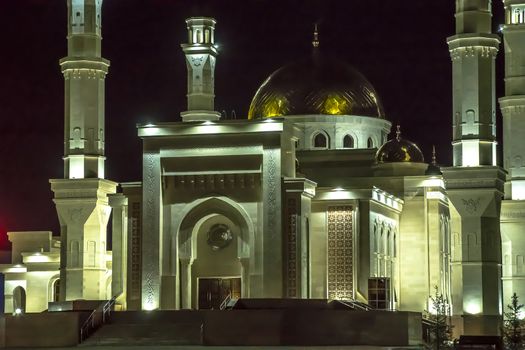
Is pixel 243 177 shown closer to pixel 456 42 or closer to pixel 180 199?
pixel 180 199

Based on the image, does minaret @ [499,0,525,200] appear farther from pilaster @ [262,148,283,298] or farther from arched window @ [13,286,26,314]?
arched window @ [13,286,26,314]

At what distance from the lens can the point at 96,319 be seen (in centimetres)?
→ 4275

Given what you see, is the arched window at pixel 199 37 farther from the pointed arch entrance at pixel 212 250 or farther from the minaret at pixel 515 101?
the minaret at pixel 515 101

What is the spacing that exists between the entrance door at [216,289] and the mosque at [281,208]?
50mm

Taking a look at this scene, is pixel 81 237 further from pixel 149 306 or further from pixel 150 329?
pixel 150 329

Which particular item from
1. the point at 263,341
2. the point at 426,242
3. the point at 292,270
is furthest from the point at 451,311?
the point at 263,341

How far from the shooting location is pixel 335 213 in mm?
51156

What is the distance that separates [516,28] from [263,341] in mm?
21724

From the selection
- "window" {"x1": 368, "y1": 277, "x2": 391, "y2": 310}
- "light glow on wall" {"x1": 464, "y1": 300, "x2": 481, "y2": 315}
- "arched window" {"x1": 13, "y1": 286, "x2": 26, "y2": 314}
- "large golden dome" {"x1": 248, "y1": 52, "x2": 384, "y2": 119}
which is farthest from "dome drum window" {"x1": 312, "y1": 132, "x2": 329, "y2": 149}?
"arched window" {"x1": 13, "y1": 286, "x2": 26, "y2": 314}

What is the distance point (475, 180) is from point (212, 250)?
31.5ft

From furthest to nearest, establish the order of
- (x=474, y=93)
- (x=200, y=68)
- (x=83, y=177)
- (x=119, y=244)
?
1. (x=200, y=68)
2. (x=119, y=244)
3. (x=83, y=177)
4. (x=474, y=93)

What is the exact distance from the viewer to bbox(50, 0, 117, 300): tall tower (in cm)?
5156

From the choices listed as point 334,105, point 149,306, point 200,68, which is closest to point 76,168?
point 200,68

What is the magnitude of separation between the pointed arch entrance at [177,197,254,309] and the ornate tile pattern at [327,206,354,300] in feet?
11.4
